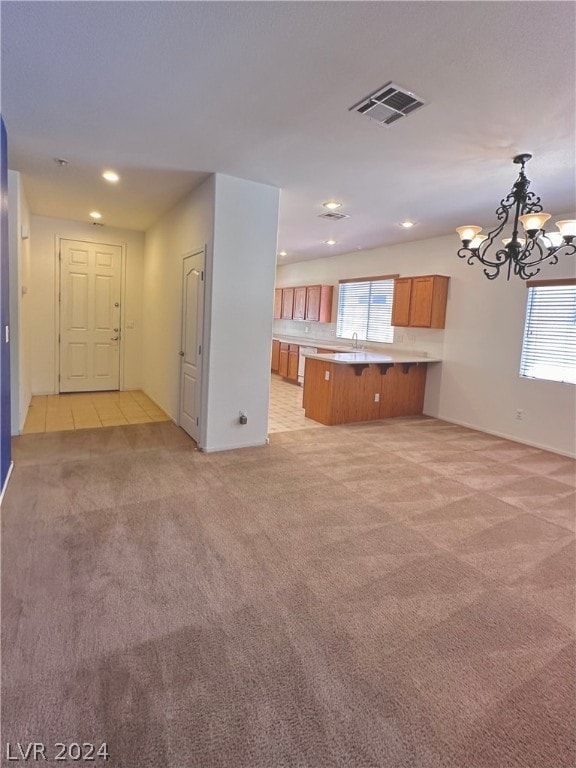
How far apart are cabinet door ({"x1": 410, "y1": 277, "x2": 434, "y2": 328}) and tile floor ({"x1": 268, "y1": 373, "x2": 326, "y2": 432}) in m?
2.21

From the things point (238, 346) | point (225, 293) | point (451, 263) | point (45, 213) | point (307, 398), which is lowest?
point (307, 398)

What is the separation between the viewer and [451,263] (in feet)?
19.8

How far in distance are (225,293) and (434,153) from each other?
7.13ft

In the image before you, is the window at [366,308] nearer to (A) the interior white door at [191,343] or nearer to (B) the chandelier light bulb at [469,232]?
(B) the chandelier light bulb at [469,232]

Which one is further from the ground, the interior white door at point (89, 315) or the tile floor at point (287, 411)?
the interior white door at point (89, 315)

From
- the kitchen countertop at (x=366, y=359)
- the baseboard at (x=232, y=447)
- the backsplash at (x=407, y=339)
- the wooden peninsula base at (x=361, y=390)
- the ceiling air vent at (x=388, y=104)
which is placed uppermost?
the ceiling air vent at (x=388, y=104)

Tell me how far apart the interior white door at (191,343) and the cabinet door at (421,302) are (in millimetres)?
3415

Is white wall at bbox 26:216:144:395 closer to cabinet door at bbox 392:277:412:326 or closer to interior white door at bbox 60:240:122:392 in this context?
interior white door at bbox 60:240:122:392

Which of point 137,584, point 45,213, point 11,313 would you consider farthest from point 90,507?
point 45,213

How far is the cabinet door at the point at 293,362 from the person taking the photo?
29.0 feet

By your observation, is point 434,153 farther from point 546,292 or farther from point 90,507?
point 90,507

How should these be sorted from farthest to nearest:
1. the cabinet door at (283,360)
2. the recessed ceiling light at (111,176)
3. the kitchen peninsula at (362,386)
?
the cabinet door at (283,360), the kitchen peninsula at (362,386), the recessed ceiling light at (111,176)

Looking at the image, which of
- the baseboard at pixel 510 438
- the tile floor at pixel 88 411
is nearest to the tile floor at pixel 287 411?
the tile floor at pixel 88 411

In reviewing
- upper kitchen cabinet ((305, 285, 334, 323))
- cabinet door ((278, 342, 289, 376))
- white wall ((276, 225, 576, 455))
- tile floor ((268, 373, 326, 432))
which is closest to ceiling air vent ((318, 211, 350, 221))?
white wall ((276, 225, 576, 455))
